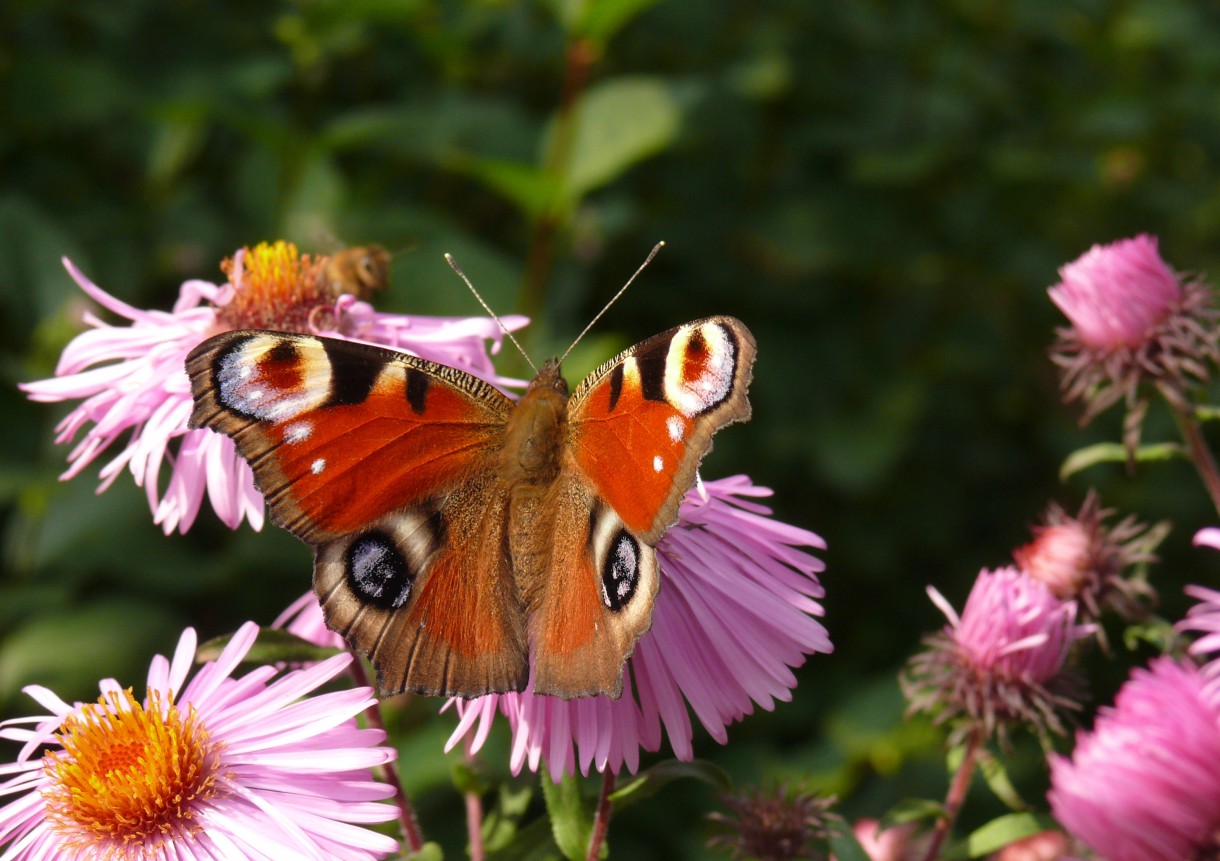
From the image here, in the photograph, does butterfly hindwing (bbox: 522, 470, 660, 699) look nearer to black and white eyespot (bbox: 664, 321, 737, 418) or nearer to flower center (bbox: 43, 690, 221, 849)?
black and white eyespot (bbox: 664, 321, 737, 418)

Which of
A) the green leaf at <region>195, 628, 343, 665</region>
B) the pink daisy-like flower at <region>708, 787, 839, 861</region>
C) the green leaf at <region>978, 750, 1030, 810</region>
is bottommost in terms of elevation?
the green leaf at <region>978, 750, 1030, 810</region>

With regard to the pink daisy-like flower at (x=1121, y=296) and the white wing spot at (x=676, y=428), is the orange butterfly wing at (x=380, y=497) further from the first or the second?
the pink daisy-like flower at (x=1121, y=296)

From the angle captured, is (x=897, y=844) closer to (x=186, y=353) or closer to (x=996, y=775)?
(x=996, y=775)

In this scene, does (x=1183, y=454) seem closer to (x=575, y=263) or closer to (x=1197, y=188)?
(x=575, y=263)

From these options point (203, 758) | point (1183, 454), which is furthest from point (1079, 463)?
point (203, 758)

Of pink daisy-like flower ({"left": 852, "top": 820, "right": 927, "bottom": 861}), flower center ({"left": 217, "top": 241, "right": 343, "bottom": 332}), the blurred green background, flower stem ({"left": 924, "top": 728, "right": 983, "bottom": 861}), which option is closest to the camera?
flower stem ({"left": 924, "top": 728, "right": 983, "bottom": 861})

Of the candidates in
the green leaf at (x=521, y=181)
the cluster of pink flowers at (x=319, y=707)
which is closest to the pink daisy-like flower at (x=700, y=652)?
the cluster of pink flowers at (x=319, y=707)

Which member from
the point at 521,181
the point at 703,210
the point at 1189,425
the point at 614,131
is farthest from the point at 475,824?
the point at 703,210

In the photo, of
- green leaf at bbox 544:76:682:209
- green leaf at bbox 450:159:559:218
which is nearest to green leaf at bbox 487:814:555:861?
green leaf at bbox 450:159:559:218
